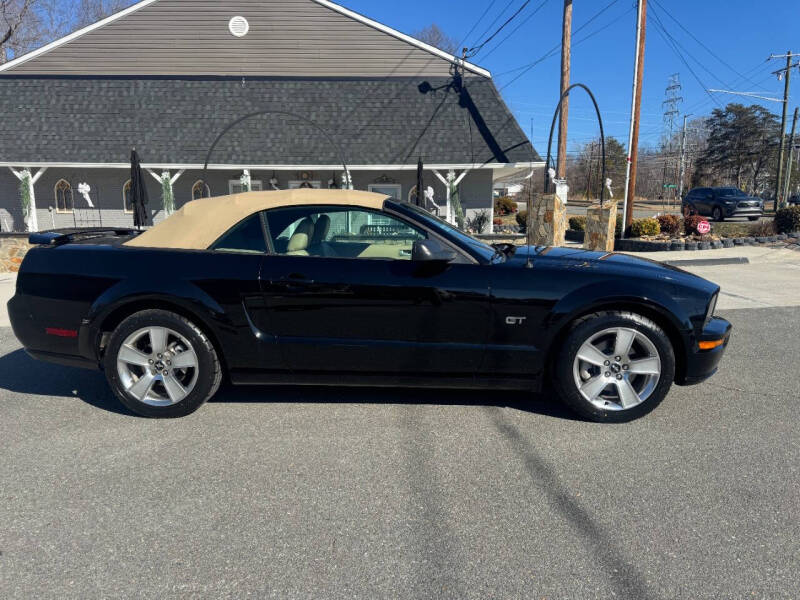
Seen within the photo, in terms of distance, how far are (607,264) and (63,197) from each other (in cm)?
1866

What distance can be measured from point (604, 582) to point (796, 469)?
1624 mm

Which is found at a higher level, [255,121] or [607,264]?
[255,121]

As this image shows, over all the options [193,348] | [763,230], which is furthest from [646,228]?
[193,348]

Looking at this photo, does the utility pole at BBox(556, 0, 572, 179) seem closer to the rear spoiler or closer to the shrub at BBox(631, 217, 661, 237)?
the shrub at BBox(631, 217, 661, 237)

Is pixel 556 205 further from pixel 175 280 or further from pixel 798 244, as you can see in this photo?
pixel 175 280

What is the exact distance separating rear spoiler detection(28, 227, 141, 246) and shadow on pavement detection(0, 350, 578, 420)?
1.16 m

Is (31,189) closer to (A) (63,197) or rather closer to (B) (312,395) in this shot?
(A) (63,197)

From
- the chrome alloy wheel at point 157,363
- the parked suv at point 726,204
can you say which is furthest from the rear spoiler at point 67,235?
the parked suv at point 726,204

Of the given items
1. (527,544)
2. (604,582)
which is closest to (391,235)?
(527,544)

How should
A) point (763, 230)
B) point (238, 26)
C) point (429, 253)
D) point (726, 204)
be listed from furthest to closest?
point (726, 204), point (238, 26), point (763, 230), point (429, 253)

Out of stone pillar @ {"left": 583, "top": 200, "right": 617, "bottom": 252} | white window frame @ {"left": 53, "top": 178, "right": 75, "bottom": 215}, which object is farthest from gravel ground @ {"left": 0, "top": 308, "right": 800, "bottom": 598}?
white window frame @ {"left": 53, "top": 178, "right": 75, "bottom": 215}

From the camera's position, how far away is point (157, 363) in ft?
12.5

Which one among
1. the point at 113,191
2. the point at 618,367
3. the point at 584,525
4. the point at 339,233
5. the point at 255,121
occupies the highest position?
the point at 255,121

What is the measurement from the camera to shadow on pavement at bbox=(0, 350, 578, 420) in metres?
4.09
